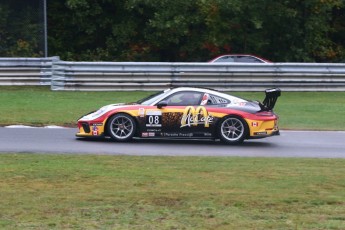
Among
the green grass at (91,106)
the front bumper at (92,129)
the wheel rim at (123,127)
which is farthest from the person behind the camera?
the green grass at (91,106)

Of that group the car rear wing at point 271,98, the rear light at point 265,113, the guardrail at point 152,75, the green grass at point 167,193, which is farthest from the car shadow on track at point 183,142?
the guardrail at point 152,75

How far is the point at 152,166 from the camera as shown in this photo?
37.8 ft

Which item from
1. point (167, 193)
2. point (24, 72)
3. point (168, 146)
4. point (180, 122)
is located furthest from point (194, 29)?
point (167, 193)

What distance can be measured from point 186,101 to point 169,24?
15422 millimetres

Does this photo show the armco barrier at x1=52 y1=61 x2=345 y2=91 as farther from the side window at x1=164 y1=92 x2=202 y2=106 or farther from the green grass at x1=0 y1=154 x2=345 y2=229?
the green grass at x1=0 y1=154 x2=345 y2=229

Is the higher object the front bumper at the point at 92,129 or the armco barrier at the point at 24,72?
the armco barrier at the point at 24,72

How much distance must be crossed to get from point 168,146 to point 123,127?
1087 mm

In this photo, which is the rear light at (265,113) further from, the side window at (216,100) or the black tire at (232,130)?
the side window at (216,100)

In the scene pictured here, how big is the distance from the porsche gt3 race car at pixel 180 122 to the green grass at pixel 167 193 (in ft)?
10.4

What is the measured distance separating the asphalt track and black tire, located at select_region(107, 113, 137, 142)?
167mm

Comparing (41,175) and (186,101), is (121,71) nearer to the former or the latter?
(186,101)

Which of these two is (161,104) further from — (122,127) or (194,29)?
(194,29)

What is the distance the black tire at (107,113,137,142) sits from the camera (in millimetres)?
15500

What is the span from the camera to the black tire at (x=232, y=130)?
1551cm
